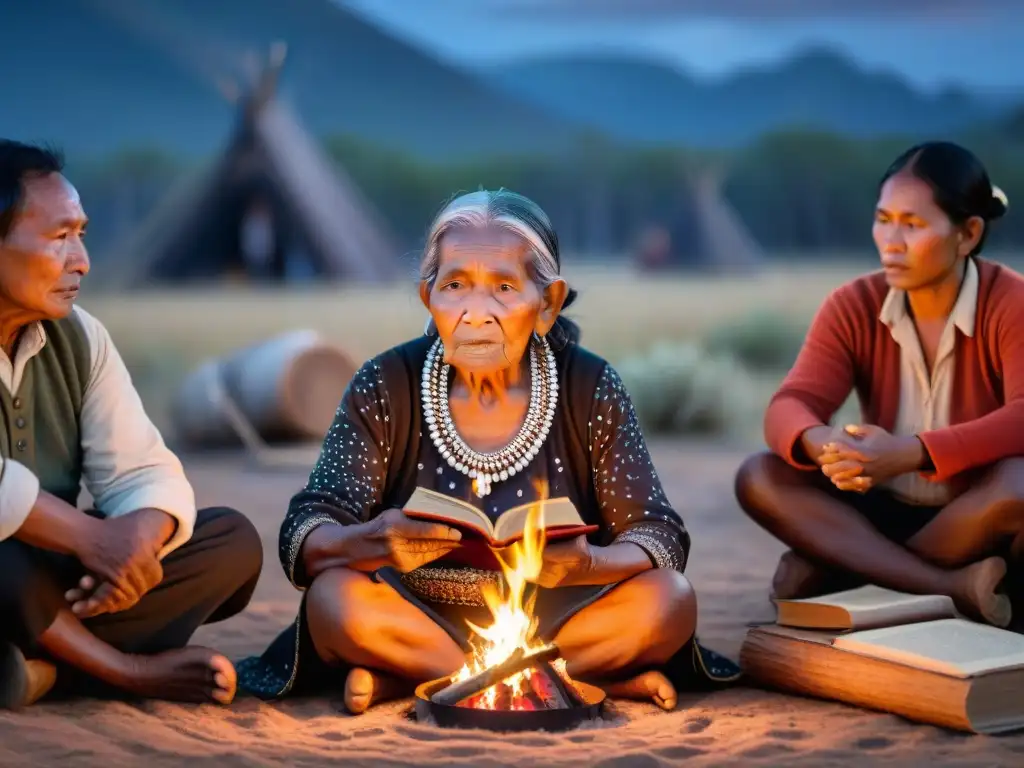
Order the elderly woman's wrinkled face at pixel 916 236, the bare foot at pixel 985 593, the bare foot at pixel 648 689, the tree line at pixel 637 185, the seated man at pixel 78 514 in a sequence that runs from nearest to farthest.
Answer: the seated man at pixel 78 514 < the bare foot at pixel 648 689 < the bare foot at pixel 985 593 < the elderly woman's wrinkled face at pixel 916 236 < the tree line at pixel 637 185

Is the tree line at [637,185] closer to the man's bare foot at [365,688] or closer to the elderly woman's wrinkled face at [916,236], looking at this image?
the elderly woman's wrinkled face at [916,236]

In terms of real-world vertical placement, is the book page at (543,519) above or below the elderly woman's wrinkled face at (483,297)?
below

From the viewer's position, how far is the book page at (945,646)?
3.56 metres

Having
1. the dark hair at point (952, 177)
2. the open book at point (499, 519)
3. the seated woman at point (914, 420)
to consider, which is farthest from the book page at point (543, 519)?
the dark hair at point (952, 177)

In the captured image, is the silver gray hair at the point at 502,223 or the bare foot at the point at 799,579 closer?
the silver gray hair at the point at 502,223

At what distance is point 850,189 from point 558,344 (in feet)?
88.1

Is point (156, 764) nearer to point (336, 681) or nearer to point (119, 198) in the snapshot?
point (336, 681)

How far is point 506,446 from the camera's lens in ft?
12.6

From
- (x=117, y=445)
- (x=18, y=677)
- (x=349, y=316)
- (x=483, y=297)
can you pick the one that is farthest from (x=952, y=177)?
(x=349, y=316)

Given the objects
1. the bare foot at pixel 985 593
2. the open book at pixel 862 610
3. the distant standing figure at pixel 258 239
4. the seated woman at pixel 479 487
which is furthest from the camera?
the distant standing figure at pixel 258 239

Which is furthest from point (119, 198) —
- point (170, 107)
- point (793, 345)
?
point (793, 345)

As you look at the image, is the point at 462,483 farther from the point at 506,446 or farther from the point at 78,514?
the point at 78,514

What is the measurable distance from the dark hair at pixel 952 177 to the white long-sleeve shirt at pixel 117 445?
2.32 meters

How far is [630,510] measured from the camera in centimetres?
385
